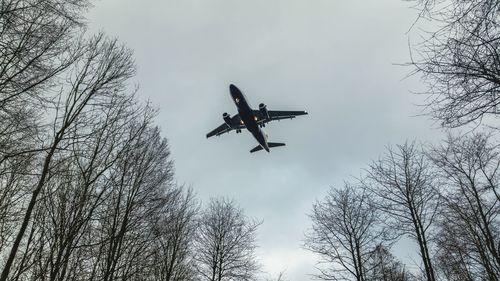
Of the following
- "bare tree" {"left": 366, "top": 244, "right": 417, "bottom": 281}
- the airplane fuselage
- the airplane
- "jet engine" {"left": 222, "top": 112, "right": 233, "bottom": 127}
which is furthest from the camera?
"jet engine" {"left": 222, "top": 112, "right": 233, "bottom": 127}

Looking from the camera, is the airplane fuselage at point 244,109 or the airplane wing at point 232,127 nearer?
the airplane fuselage at point 244,109

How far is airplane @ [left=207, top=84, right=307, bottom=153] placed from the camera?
25.7m

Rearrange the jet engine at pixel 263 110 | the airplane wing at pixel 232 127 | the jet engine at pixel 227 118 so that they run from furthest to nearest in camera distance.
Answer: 1. the airplane wing at pixel 232 127
2. the jet engine at pixel 227 118
3. the jet engine at pixel 263 110

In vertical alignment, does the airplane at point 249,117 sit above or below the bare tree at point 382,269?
above

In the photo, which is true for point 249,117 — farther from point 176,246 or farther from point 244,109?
point 176,246

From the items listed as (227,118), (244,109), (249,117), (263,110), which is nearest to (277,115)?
(263,110)

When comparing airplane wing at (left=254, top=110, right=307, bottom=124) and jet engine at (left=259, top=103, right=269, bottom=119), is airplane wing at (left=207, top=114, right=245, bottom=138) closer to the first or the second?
airplane wing at (left=254, top=110, right=307, bottom=124)

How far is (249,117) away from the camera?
86.9 ft

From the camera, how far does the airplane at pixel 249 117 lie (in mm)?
25734

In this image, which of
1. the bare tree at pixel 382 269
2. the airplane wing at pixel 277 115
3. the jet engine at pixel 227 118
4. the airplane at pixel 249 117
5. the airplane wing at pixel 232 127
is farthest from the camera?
the airplane wing at pixel 232 127

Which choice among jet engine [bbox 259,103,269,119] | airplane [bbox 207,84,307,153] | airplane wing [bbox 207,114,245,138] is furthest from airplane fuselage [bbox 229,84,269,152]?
airplane wing [bbox 207,114,245,138]

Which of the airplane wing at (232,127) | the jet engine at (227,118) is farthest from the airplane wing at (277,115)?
the jet engine at (227,118)

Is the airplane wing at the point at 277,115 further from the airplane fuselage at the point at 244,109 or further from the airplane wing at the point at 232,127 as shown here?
the airplane wing at the point at 232,127

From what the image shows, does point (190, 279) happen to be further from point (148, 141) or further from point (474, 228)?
point (474, 228)
